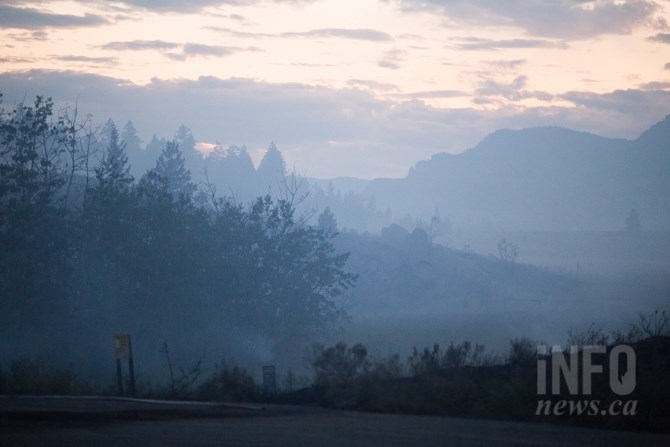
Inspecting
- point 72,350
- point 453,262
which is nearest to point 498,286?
point 453,262

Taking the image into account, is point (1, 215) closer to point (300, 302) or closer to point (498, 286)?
point (300, 302)

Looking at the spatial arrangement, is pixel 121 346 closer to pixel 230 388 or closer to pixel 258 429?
pixel 230 388

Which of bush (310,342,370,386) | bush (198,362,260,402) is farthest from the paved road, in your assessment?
bush (310,342,370,386)

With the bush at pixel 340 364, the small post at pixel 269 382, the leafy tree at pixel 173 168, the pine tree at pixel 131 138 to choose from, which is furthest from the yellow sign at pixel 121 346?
the pine tree at pixel 131 138

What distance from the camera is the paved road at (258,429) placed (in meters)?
13.1

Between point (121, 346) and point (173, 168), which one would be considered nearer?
point (121, 346)

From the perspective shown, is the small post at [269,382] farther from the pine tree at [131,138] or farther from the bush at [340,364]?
the pine tree at [131,138]

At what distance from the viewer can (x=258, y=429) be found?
1441 cm

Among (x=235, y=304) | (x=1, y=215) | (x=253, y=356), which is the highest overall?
(x=1, y=215)

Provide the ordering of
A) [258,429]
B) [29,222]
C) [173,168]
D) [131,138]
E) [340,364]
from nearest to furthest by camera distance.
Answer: [258,429], [340,364], [29,222], [173,168], [131,138]

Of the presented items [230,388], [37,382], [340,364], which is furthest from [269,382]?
[37,382]

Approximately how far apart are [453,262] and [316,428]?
127835mm

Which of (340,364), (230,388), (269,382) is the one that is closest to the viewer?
(269,382)

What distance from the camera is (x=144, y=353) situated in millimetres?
47594
